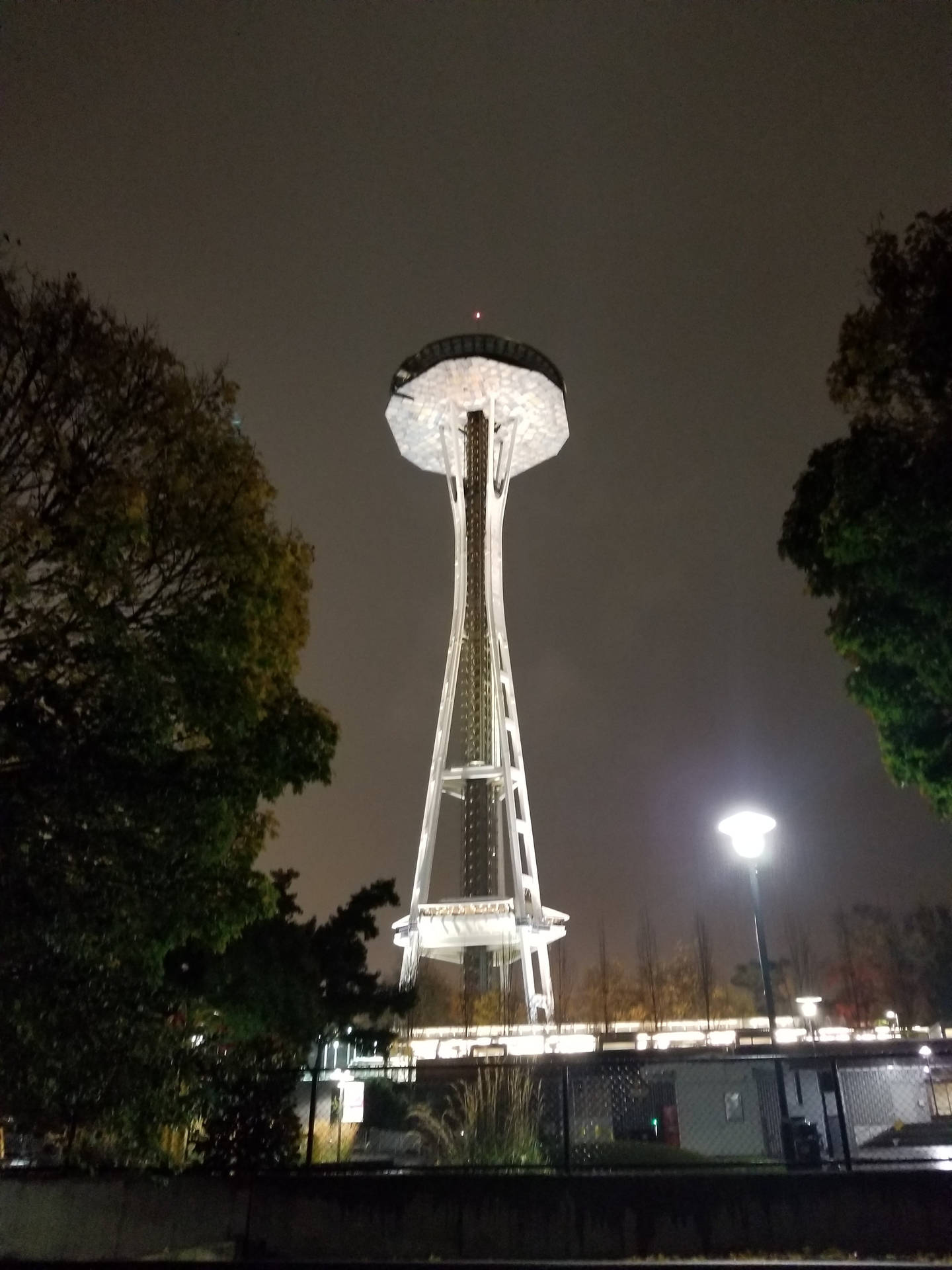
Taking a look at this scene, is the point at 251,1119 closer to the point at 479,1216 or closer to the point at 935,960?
the point at 479,1216

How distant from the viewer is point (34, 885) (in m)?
7.11

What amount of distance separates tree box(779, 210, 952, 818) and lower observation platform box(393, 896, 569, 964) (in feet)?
144

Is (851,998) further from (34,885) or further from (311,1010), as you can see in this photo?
(34,885)

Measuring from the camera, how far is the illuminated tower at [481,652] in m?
52.0

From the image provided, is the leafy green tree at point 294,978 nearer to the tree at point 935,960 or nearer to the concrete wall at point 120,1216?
the concrete wall at point 120,1216

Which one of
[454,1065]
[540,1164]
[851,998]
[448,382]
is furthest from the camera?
[851,998]

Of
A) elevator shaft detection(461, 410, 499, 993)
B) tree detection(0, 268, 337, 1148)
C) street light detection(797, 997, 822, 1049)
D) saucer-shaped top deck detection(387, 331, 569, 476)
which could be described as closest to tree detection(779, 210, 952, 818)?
tree detection(0, 268, 337, 1148)

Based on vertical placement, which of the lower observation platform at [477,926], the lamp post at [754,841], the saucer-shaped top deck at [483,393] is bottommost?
the lamp post at [754,841]

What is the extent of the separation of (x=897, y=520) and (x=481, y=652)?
53.5 m

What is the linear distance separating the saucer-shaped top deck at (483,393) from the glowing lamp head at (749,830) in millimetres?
49354

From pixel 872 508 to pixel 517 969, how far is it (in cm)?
5788

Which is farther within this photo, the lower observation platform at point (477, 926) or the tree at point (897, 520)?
the lower observation platform at point (477, 926)

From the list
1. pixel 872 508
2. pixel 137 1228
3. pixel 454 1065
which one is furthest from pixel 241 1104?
pixel 872 508

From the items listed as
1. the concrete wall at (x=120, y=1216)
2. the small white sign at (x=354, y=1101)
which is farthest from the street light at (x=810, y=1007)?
the concrete wall at (x=120, y=1216)
